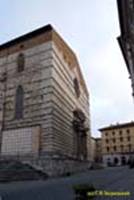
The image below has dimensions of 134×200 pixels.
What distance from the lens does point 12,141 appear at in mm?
26984

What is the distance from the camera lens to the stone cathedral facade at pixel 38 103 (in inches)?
1014

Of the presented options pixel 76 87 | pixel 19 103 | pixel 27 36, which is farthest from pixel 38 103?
pixel 76 87

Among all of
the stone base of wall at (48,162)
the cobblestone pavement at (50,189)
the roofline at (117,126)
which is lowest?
the cobblestone pavement at (50,189)

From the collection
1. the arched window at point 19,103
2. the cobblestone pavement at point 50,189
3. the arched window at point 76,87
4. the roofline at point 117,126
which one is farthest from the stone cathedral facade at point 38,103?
the roofline at point 117,126

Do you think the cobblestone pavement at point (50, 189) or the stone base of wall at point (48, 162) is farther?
the stone base of wall at point (48, 162)

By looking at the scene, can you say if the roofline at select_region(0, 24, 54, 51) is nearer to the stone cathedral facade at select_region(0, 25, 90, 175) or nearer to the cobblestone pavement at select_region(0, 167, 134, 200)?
the stone cathedral facade at select_region(0, 25, 90, 175)

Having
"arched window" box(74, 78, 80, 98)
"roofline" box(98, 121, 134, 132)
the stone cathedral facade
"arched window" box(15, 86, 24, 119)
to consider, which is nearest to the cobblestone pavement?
the stone cathedral facade

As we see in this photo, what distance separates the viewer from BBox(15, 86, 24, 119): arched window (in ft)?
91.2

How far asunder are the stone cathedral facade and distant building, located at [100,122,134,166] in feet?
143

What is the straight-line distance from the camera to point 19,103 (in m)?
28.2

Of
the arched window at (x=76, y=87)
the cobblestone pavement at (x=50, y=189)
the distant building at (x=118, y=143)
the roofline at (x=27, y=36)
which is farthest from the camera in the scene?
the distant building at (x=118, y=143)

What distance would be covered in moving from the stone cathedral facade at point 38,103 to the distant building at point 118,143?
4349 cm

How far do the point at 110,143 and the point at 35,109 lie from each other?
2190 inches

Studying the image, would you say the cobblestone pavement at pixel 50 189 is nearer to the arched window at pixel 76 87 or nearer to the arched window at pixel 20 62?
the arched window at pixel 20 62
